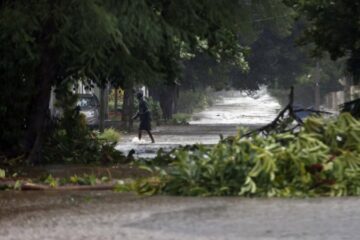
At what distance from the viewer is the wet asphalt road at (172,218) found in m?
9.47

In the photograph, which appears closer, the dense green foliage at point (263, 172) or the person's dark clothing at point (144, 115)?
the dense green foliage at point (263, 172)

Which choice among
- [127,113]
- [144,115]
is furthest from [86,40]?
[127,113]

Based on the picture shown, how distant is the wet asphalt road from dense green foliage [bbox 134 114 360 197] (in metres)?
0.41

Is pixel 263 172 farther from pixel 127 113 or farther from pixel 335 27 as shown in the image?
pixel 127 113

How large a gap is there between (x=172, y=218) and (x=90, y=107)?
1252 inches

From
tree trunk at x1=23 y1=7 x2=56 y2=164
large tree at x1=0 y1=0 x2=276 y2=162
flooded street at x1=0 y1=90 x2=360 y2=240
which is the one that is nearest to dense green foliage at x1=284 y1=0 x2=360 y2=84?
large tree at x1=0 y1=0 x2=276 y2=162

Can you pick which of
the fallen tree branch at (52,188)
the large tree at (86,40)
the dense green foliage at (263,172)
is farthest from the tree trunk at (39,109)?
the dense green foliage at (263,172)

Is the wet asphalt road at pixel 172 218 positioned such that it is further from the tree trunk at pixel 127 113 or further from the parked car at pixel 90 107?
the tree trunk at pixel 127 113

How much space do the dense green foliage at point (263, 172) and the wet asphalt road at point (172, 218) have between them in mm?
405

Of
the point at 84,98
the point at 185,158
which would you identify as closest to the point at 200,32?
the point at 185,158

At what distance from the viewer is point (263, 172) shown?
1270 cm

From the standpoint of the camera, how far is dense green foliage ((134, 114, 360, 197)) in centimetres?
1268

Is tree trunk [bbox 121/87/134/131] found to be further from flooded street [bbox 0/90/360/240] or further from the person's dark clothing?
flooded street [bbox 0/90/360/240]

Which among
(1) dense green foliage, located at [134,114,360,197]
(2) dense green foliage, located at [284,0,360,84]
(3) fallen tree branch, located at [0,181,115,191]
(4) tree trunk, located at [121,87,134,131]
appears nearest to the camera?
(1) dense green foliage, located at [134,114,360,197]
